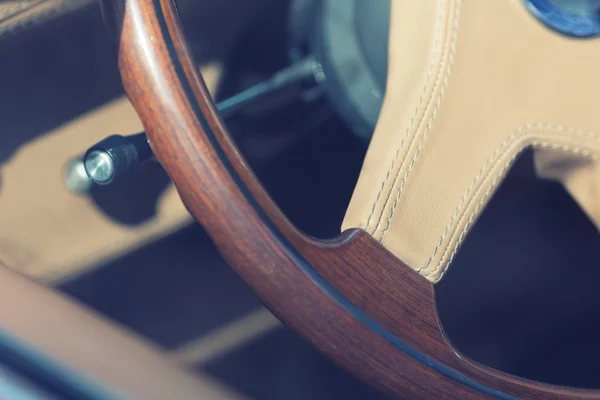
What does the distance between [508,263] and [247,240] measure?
0.82 metres

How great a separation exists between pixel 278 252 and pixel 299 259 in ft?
0.06

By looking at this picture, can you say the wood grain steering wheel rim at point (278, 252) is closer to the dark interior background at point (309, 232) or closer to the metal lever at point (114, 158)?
the metal lever at point (114, 158)

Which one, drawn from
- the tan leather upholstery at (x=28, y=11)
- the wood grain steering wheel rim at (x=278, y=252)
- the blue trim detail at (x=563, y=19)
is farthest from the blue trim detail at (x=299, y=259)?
the tan leather upholstery at (x=28, y=11)

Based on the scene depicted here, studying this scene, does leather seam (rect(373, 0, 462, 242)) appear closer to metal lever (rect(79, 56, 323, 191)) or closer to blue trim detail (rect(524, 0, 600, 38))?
blue trim detail (rect(524, 0, 600, 38))

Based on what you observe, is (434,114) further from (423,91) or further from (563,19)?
(563,19)

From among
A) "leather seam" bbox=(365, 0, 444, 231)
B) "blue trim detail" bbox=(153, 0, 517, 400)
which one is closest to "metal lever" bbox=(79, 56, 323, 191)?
"blue trim detail" bbox=(153, 0, 517, 400)

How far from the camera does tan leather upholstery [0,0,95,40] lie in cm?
91

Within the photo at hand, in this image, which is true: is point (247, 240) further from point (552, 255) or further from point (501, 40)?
point (552, 255)

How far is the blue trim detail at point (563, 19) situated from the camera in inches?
23.5

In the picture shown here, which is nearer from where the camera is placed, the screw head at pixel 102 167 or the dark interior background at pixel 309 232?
the screw head at pixel 102 167

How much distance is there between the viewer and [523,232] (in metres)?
1.17

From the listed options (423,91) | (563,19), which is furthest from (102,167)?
(563,19)

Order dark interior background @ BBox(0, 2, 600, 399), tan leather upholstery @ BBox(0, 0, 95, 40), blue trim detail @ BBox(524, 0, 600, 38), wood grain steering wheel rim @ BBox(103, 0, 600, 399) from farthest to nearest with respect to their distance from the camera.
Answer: dark interior background @ BBox(0, 2, 600, 399) → tan leather upholstery @ BBox(0, 0, 95, 40) → blue trim detail @ BBox(524, 0, 600, 38) → wood grain steering wheel rim @ BBox(103, 0, 600, 399)

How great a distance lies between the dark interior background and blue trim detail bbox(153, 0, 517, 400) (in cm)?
58
